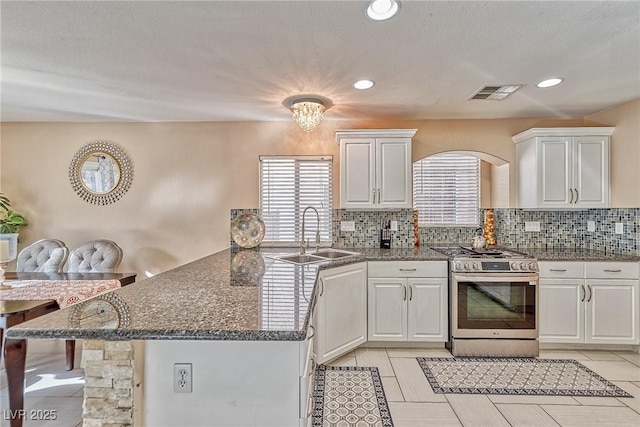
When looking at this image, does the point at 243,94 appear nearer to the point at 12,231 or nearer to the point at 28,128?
the point at 28,128

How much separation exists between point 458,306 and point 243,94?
275cm

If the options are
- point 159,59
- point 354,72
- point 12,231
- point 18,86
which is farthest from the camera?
point 12,231

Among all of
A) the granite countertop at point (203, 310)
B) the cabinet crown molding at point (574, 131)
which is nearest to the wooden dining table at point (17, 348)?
the granite countertop at point (203, 310)

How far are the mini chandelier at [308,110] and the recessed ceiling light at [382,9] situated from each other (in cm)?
116

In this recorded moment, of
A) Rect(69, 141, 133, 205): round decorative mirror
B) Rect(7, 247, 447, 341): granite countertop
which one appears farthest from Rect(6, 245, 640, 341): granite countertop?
Rect(69, 141, 133, 205): round decorative mirror

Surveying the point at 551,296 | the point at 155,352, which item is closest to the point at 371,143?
the point at 551,296

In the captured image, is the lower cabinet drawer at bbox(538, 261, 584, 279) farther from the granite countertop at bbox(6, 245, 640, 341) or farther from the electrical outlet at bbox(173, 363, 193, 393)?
the electrical outlet at bbox(173, 363, 193, 393)

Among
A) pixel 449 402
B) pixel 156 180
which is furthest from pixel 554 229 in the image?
pixel 156 180

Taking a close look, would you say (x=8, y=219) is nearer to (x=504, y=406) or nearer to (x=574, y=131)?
Answer: (x=504, y=406)

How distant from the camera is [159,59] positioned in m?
2.17

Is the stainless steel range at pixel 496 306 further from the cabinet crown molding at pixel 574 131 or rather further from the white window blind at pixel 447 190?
the cabinet crown molding at pixel 574 131

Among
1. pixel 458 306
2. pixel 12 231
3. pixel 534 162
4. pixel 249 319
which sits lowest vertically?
pixel 458 306

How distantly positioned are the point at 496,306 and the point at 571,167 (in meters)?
1.67

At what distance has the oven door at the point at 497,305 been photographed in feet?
9.45
